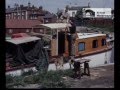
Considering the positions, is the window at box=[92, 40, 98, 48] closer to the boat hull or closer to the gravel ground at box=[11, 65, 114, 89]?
the boat hull

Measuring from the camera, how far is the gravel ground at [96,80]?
851cm

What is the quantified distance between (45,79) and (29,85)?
642mm

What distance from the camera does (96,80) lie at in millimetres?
9539

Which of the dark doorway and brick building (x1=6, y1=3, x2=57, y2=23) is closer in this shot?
the dark doorway

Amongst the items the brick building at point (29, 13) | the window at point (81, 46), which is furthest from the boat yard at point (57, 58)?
the brick building at point (29, 13)

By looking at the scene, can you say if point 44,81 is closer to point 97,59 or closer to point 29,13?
point 97,59

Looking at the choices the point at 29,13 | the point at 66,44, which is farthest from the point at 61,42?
the point at 29,13

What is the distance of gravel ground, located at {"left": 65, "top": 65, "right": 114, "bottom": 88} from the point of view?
8.51 m

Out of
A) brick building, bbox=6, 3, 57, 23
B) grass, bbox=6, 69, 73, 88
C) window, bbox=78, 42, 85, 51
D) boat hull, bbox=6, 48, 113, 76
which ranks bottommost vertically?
boat hull, bbox=6, 48, 113, 76

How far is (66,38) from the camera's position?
13.5 metres

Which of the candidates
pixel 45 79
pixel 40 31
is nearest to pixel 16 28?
pixel 40 31

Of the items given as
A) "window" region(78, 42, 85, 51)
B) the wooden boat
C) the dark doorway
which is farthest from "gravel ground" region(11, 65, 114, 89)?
"window" region(78, 42, 85, 51)

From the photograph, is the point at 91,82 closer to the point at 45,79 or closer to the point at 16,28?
the point at 45,79

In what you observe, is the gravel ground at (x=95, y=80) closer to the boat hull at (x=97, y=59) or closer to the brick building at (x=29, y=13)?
the boat hull at (x=97, y=59)
